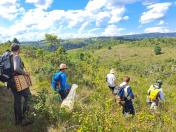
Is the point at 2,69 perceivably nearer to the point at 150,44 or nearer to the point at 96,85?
the point at 96,85

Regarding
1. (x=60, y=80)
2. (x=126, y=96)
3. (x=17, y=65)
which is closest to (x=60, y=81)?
(x=60, y=80)

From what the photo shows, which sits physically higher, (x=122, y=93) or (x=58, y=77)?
(x=58, y=77)

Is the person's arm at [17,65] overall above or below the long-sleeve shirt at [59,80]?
above

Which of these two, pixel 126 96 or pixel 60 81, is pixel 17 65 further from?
pixel 126 96

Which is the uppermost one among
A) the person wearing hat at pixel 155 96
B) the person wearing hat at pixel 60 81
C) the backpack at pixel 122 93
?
the person wearing hat at pixel 60 81

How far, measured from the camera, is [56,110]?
722 cm

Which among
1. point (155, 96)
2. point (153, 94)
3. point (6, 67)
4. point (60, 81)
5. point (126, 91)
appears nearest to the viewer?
point (6, 67)

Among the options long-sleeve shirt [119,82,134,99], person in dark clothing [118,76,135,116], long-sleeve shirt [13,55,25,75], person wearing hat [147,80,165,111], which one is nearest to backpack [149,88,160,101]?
person wearing hat [147,80,165,111]

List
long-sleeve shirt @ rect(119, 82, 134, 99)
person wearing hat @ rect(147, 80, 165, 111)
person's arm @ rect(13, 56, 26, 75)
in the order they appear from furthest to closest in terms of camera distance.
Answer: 1. person wearing hat @ rect(147, 80, 165, 111)
2. long-sleeve shirt @ rect(119, 82, 134, 99)
3. person's arm @ rect(13, 56, 26, 75)

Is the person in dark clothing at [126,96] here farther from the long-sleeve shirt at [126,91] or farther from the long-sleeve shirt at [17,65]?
the long-sleeve shirt at [17,65]

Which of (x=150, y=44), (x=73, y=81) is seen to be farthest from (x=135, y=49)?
(x=73, y=81)

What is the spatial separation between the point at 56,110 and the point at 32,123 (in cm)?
58

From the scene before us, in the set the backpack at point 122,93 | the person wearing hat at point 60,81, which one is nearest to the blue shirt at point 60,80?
the person wearing hat at point 60,81

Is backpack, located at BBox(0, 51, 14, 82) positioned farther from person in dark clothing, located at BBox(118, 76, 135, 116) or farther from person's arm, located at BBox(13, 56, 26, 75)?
person in dark clothing, located at BBox(118, 76, 135, 116)
